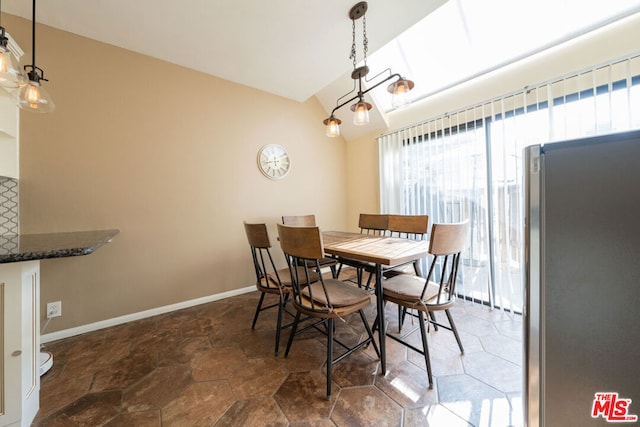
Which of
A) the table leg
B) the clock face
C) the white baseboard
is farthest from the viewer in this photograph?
the clock face

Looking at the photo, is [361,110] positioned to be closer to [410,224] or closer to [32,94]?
[410,224]

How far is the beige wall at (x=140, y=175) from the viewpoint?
6.35 ft

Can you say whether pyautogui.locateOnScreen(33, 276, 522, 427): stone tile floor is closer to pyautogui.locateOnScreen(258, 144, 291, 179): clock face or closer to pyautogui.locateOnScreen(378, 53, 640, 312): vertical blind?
pyautogui.locateOnScreen(378, 53, 640, 312): vertical blind

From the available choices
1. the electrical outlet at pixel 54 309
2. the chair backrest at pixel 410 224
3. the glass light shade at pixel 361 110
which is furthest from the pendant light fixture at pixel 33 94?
the chair backrest at pixel 410 224

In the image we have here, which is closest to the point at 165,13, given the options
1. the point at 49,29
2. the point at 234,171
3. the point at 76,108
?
the point at 49,29

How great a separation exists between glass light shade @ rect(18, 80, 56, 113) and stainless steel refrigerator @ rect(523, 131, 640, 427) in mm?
2498

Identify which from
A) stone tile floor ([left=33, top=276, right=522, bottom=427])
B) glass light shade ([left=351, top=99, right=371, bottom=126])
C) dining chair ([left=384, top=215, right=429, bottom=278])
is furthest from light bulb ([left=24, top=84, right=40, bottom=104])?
dining chair ([left=384, top=215, right=429, bottom=278])

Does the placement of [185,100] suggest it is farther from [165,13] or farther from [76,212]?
[76,212]

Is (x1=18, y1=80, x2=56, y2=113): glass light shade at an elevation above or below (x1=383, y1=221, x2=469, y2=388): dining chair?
above

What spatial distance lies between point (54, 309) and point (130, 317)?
0.54 metres

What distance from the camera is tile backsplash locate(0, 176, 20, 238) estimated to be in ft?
5.63

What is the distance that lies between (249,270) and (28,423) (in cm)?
193

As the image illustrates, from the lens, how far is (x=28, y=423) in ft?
3.76

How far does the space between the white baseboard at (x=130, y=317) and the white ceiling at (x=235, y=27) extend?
2533mm
